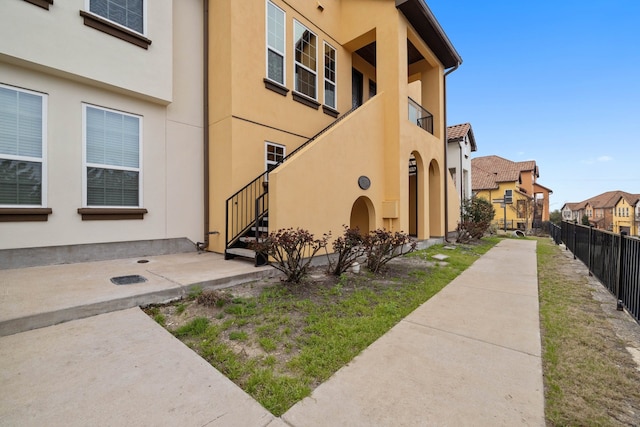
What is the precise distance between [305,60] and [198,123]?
156 inches

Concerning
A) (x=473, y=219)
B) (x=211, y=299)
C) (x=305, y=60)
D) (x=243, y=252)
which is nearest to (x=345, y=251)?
(x=243, y=252)

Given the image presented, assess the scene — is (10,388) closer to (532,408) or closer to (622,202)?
(532,408)

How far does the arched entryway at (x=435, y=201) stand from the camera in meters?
11.1

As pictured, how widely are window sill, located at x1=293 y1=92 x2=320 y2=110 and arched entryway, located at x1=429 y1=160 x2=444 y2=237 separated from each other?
547 centimetres

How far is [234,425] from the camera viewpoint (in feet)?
5.91

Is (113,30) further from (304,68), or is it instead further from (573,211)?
(573,211)

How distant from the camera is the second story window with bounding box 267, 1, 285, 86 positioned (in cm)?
752

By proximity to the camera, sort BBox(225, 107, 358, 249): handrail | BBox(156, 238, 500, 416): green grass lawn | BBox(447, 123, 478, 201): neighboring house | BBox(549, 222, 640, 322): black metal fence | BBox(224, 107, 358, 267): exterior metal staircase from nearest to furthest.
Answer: BBox(156, 238, 500, 416): green grass lawn
BBox(549, 222, 640, 322): black metal fence
BBox(224, 107, 358, 267): exterior metal staircase
BBox(225, 107, 358, 249): handrail
BBox(447, 123, 478, 201): neighboring house

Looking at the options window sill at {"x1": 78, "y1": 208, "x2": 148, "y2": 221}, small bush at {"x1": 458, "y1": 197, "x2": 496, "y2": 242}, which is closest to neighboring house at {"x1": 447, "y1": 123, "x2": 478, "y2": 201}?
small bush at {"x1": 458, "y1": 197, "x2": 496, "y2": 242}

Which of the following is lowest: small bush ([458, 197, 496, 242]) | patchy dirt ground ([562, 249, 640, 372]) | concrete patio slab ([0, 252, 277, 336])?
patchy dirt ground ([562, 249, 640, 372])

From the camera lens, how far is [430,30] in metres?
9.67

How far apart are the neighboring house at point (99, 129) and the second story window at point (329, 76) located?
405 cm

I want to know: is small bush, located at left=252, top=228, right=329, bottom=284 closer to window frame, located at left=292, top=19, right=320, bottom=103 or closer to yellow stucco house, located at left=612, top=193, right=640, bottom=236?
window frame, located at left=292, top=19, right=320, bottom=103

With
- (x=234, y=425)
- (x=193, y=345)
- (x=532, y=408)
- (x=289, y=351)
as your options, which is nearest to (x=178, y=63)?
(x=193, y=345)
